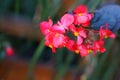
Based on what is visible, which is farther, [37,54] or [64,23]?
[37,54]

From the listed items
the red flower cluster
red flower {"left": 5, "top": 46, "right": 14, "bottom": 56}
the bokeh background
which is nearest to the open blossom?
the red flower cluster

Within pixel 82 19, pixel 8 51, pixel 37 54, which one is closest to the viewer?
pixel 82 19

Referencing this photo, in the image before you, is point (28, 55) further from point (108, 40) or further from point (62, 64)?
point (108, 40)

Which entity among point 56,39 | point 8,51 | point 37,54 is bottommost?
point 56,39

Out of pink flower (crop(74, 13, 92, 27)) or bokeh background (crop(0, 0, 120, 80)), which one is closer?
pink flower (crop(74, 13, 92, 27))

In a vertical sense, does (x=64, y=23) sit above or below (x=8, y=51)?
below

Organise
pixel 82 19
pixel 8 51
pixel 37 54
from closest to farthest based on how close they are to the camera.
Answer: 1. pixel 82 19
2. pixel 37 54
3. pixel 8 51

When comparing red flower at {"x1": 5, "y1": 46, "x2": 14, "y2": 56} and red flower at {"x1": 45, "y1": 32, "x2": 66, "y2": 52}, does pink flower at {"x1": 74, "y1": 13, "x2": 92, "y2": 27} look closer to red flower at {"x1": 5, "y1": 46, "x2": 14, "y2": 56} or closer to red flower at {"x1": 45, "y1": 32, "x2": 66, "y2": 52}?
red flower at {"x1": 45, "y1": 32, "x2": 66, "y2": 52}

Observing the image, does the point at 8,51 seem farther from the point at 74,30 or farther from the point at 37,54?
the point at 74,30

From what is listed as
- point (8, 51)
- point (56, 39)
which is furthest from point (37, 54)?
point (56, 39)

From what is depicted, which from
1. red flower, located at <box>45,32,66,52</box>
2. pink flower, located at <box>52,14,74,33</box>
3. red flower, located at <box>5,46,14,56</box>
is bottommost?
red flower, located at <box>45,32,66,52</box>
